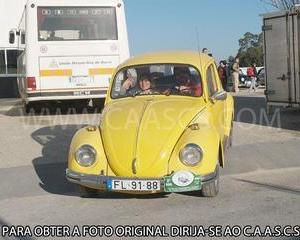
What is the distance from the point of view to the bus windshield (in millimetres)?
16438

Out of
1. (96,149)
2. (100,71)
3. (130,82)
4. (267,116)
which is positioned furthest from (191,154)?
(100,71)

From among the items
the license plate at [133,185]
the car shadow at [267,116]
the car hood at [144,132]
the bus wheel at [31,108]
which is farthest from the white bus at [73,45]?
the license plate at [133,185]

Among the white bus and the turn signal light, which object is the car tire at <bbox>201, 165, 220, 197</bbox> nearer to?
the white bus

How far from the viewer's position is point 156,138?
23.5 feet

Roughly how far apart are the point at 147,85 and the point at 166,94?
1.12 feet

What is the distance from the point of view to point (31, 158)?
10.7 m

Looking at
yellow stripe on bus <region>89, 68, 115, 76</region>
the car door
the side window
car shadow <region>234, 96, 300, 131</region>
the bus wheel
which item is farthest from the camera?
the bus wheel

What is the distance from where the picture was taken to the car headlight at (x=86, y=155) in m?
7.11

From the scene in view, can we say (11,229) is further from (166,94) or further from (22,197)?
(166,94)

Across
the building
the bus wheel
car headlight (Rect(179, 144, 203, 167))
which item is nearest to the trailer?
the bus wheel

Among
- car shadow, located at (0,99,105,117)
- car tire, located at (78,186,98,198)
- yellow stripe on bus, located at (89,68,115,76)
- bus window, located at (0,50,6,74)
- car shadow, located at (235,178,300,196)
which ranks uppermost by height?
bus window, located at (0,50,6,74)

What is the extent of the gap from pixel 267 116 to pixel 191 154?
930cm

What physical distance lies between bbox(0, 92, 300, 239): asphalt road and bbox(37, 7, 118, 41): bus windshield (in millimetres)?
4180

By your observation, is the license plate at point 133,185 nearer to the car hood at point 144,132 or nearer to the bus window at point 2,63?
the car hood at point 144,132
